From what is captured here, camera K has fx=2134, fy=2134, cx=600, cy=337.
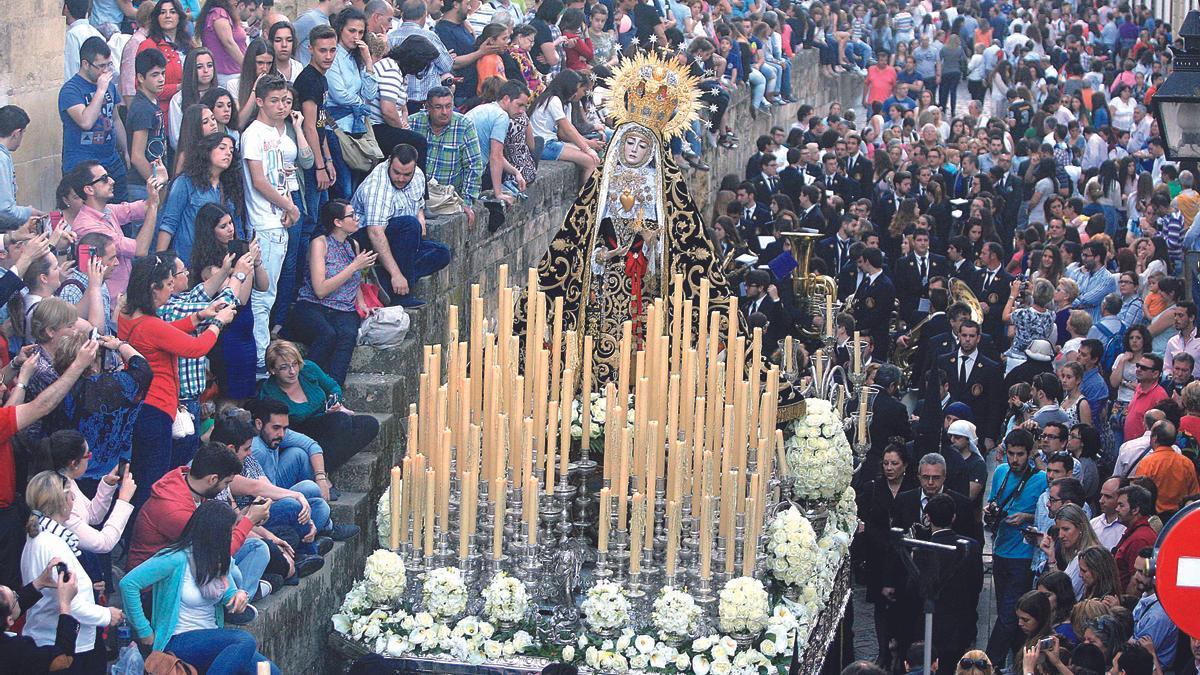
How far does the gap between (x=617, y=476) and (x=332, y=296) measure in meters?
2.62

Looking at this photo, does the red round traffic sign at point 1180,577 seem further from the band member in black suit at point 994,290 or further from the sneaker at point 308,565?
the band member in black suit at point 994,290

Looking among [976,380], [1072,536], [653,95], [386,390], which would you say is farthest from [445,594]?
[976,380]

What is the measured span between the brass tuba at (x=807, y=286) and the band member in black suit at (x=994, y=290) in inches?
58.0

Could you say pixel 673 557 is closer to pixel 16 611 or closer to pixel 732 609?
pixel 732 609

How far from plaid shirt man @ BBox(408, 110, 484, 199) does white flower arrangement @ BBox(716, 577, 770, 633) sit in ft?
15.2

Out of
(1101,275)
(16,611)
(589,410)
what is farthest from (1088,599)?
(1101,275)

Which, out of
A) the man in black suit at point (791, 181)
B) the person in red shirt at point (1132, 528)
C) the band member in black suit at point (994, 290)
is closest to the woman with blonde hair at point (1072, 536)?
the person in red shirt at point (1132, 528)

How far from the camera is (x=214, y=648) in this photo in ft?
29.5

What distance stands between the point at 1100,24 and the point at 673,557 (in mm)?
27489

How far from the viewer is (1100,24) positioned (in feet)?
117

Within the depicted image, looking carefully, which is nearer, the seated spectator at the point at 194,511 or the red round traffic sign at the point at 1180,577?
the red round traffic sign at the point at 1180,577

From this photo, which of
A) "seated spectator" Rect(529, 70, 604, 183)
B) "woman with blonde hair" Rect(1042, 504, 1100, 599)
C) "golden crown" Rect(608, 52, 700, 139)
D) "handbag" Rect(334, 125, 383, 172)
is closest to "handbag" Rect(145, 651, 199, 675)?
"golden crown" Rect(608, 52, 700, 139)

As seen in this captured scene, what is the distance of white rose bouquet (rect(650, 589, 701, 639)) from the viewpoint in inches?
387

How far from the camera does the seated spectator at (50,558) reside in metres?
8.55
